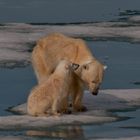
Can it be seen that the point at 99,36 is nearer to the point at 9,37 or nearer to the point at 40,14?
the point at 9,37

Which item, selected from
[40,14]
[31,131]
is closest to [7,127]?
[31,131]

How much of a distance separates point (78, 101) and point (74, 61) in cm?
54

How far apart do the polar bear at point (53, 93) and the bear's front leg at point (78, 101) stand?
26 centimetres

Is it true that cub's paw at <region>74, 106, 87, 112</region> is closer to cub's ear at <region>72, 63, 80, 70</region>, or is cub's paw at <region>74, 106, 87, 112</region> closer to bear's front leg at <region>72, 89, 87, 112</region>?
bear's front leg at <region>72, 89, 87, 112</region>

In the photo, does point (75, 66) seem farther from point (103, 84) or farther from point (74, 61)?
point (103, 84)


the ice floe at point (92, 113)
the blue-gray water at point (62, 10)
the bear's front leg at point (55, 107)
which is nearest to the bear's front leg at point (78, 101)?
the ice floe at point (92, 113)

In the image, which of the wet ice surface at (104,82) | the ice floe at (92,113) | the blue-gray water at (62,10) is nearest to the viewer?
the wet ice surface at (104,82)

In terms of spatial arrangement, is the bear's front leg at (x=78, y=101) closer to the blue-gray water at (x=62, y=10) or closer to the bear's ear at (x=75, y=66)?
the bear's ear at (x=75, y=66)

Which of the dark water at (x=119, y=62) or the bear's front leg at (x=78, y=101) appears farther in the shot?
the dark water at (x=119, y=62)

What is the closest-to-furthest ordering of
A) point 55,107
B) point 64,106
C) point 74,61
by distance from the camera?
point 55,107
point 64,106
point 74,61

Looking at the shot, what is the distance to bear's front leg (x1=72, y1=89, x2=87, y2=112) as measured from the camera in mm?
9727

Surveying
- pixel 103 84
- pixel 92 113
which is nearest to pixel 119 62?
pixel 103 84

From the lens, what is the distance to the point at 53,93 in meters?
9.32

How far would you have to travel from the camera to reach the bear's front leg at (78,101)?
973 cm
